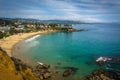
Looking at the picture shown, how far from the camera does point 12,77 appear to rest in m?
17.0

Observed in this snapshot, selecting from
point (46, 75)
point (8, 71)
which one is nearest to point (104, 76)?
point (46, 75)

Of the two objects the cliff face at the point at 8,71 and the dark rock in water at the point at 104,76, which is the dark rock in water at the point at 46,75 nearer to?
the dark rock in water at the point at 104,76

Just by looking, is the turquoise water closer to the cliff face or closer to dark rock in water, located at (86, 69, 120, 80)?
dark rock in water, located at (86, 69, 120, 80)

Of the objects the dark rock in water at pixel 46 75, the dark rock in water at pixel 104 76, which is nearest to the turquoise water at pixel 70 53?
the dark rock in water at pixel 104 76

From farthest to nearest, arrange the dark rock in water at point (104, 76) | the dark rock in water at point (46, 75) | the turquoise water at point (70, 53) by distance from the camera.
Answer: the turquoise water at point (70, 53)
the dark rock in water at point (46, 75)
the dark rock in water at point (104, 76)

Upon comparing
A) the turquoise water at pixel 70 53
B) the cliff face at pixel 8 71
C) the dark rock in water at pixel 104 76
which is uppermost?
the cliff face at pixel 8 71

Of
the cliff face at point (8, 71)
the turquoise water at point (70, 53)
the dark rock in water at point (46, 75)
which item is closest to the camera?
the cliff face at point (8, 71)

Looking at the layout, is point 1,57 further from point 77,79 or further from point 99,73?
point 99,73

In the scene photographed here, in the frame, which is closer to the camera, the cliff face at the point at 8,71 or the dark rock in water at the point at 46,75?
the cliff face at the point at 8,71

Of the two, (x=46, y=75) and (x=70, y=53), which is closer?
(x=46, y=75)

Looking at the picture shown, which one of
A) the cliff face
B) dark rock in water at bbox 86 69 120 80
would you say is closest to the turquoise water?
dark rock in water at bbox 86 69 120 80

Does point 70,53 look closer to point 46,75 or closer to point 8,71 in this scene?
point 46,75

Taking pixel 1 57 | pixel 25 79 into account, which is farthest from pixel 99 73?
pixel 1 57

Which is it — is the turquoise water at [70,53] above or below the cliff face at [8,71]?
below
